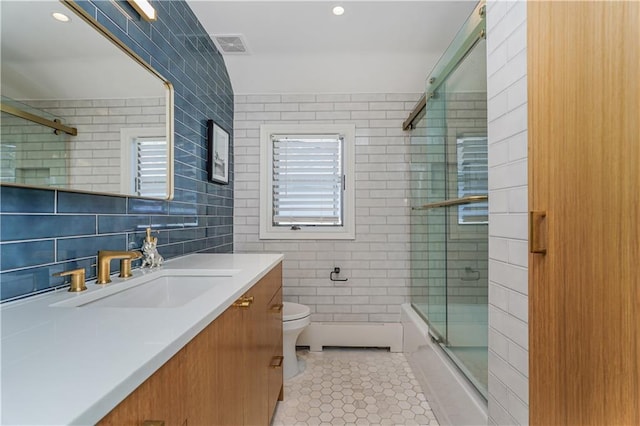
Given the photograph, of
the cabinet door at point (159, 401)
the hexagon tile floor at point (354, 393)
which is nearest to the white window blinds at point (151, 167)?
the cabinet door at point (159, 401)

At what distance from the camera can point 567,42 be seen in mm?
775

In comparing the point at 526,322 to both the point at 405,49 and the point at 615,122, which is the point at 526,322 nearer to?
the point at 615,122

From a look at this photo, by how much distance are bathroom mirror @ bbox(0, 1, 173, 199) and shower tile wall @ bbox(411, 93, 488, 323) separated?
5.22ft

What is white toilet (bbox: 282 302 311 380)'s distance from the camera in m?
2.16

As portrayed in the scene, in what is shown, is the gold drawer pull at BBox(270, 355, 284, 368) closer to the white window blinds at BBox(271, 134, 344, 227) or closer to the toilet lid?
the toilet lid

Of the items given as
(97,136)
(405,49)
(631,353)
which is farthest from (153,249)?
(405,49)

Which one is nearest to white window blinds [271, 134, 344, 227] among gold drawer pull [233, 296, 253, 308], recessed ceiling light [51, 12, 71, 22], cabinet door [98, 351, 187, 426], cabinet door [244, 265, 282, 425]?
cabinet door [244, 265, 282, 425]

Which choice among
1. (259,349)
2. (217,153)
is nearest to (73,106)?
(259,349)

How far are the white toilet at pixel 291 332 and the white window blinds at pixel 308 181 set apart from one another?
86 centimetres

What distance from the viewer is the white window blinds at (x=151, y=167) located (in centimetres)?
141

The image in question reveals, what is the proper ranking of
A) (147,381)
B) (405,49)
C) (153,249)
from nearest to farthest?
(147,381) → (153,249) → (405,49)

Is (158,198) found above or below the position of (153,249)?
above

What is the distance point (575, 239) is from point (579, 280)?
10 centimetres

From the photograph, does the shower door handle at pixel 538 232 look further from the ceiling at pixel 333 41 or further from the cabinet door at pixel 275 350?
the ceiling at pixel 333 41
